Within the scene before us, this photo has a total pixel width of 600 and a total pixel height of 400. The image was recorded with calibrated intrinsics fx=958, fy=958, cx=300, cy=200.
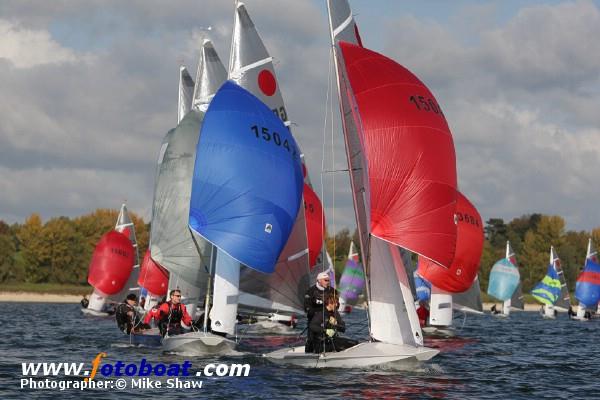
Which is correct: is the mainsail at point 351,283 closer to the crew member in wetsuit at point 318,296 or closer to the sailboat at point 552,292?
the sailboat at point 552,292

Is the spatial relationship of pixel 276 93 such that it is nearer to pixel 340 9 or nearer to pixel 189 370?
pixel 340 9

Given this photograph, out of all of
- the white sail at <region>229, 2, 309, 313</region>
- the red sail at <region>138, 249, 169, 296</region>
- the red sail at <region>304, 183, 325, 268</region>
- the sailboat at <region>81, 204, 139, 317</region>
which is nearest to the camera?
Result: the white sail at <region>229, 2, 309, 313</region>

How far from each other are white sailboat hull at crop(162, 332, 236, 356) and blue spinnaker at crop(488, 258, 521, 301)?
227 ft

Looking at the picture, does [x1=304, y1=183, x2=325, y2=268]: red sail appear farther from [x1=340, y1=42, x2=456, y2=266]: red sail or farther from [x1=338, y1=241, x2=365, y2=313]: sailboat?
[x1=338, y1=241, x2=365, y2=313]: sailboat

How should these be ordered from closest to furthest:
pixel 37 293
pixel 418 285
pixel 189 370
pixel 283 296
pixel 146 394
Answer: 1. pixel 146 394
2. pixel 189 370
3. pixel 283 296
4. pixel 418 285
5. pixel 37 293

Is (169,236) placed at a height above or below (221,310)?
above

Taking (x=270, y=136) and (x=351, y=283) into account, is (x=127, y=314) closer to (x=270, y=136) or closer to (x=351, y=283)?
(x=270, y=136)

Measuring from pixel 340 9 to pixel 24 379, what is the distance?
47.3 ft

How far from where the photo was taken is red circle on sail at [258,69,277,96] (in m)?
38.8

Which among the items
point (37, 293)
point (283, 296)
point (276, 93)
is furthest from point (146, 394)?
point (37, 293)

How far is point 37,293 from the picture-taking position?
11788cm

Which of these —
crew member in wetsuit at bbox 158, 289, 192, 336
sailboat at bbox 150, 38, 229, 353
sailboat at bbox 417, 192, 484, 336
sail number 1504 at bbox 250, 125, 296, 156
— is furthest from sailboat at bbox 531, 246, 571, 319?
sail number 1504 at bbox 250, 125, 296, 156

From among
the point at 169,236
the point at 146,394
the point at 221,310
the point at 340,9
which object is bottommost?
the point at 146,394

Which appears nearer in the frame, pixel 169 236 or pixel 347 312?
pixel 169 236
